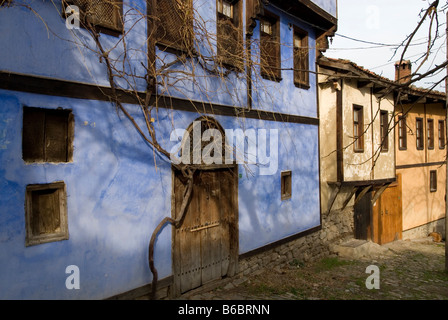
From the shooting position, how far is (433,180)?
14625mm

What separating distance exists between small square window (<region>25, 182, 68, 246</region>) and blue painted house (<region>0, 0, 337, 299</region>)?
0.01 meters

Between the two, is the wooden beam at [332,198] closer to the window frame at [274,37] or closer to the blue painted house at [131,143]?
the blue painted house at [131,143]

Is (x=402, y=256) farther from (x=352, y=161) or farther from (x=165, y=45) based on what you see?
(x=165, y=45)

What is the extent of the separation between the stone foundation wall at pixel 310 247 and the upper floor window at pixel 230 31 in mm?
3818

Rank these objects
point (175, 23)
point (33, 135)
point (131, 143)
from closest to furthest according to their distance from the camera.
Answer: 1. point (33, 135)
2. point (131, 143)
3. point (175, 23)

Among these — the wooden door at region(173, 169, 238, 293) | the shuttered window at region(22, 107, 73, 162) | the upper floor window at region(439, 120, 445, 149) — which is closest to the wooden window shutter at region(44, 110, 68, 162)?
the shuttered window at region(22, 107, 73, 162)

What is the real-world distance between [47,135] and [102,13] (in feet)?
5.69

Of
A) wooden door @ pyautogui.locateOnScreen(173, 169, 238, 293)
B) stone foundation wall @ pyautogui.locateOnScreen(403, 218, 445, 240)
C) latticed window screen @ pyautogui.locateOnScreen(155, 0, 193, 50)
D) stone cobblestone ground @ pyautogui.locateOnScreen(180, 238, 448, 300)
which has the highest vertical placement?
latticed window screen @ pyautogui.locateOnScreen(155, 0, 193, 50)

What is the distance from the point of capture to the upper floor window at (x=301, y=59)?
7629mm

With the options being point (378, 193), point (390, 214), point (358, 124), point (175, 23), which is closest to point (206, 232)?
point (175, 23)

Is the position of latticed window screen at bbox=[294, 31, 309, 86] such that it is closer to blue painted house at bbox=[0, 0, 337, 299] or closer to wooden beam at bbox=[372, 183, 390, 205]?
blue painted house at bbox=[0, 0, 337, 299]

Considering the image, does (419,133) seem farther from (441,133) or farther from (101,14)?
(101,14)

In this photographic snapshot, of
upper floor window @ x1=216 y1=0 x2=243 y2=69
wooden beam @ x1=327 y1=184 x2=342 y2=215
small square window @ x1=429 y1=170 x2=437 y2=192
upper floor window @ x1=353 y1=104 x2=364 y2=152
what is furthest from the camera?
small square window @ x1=429 y1=170 x2=437 y2=192

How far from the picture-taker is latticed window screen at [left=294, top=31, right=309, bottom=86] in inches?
301
